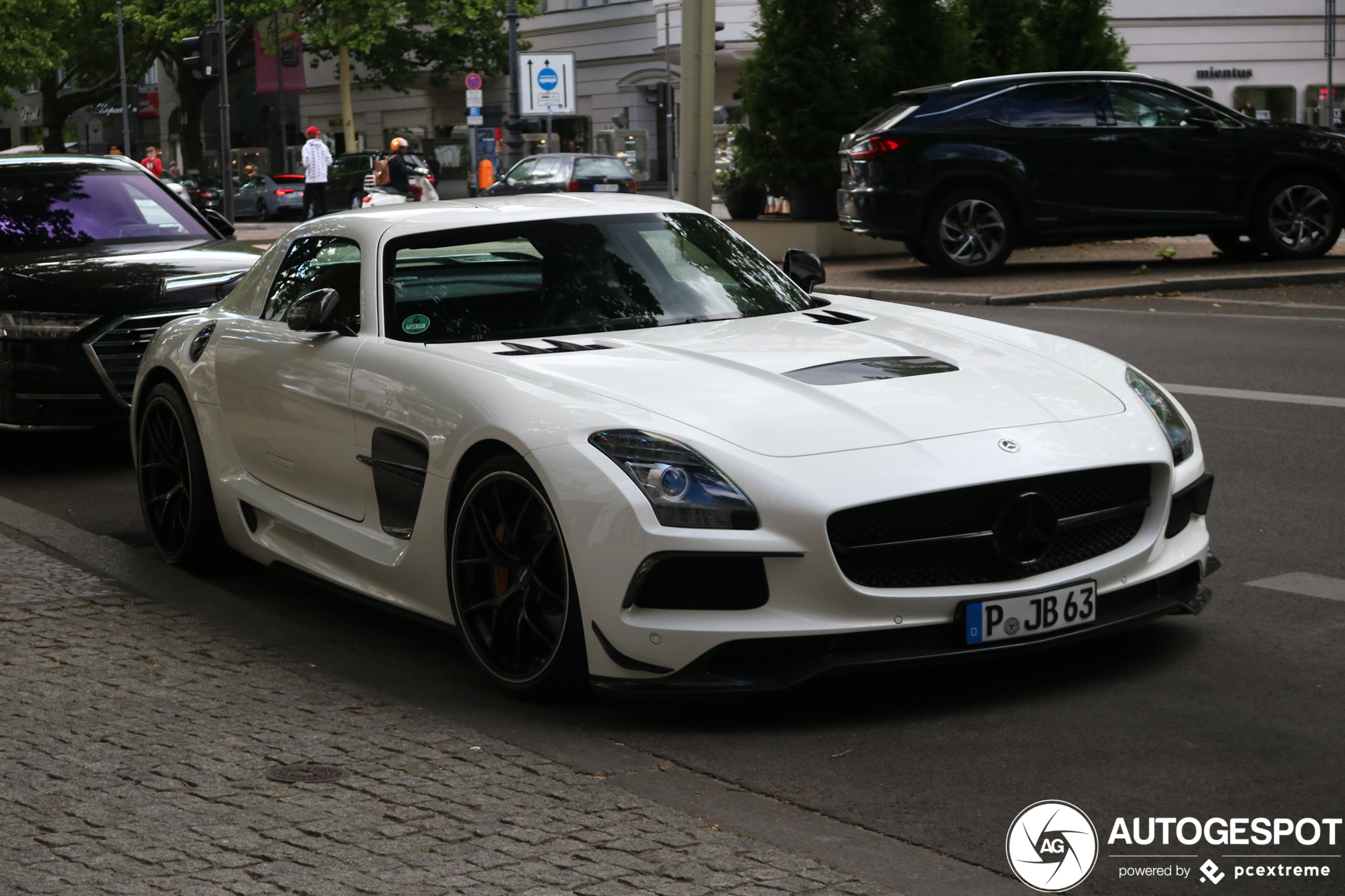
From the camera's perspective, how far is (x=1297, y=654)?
4969 millimetres

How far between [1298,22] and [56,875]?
4889 centimetres

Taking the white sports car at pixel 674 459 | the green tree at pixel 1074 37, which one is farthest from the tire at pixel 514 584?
the green tree at pixel 1074 37

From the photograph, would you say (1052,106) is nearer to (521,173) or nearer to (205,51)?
(205,51)

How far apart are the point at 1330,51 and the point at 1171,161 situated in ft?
103

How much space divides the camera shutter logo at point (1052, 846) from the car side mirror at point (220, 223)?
26.8 ft

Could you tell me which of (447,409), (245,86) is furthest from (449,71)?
(447,409)

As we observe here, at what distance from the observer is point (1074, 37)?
22.1 meters

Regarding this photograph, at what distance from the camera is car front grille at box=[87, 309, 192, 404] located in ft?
29.1

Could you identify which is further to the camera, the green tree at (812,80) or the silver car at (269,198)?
the silver car at (269,198)

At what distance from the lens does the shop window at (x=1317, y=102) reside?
154 feet

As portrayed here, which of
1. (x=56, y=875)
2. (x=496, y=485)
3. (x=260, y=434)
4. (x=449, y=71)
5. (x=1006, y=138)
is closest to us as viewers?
(x=56, y=875)

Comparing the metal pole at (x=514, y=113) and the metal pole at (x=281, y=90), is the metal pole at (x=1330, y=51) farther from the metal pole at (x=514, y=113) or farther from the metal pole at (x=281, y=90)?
the metal pole at (x=281, y=90)

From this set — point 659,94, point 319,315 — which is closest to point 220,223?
point 319,315

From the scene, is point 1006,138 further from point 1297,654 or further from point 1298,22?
point 1298,22
